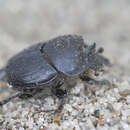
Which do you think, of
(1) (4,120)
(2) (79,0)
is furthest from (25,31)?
(1) (4,120)

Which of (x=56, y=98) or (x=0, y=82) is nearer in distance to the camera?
(x=56, y=98)

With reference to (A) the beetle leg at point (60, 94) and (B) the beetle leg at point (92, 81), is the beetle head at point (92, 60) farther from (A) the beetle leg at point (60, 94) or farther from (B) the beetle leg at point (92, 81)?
(A) the beetle leg at point (60, 94)

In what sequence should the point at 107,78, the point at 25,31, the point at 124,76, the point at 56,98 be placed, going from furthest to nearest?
the point at 25,31 < the point at 124,76 < the point at 107,78 < the point at 56,98

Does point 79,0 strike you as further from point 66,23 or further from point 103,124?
point 103,124

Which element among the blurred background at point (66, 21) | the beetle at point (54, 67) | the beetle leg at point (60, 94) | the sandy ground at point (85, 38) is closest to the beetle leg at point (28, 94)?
the beetle at point (54, 67)

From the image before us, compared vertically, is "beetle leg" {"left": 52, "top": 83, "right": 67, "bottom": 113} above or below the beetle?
below

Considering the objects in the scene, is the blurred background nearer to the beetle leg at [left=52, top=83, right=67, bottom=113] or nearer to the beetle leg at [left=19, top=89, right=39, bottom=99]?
the beetle leg at [left=19, top=89, right=39, bottom=99]

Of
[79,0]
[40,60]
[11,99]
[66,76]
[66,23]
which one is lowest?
[11,99]

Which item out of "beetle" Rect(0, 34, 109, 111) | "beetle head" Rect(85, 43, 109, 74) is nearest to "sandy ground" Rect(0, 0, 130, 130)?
"beetle" Rect(0, 34, 109, 111)
